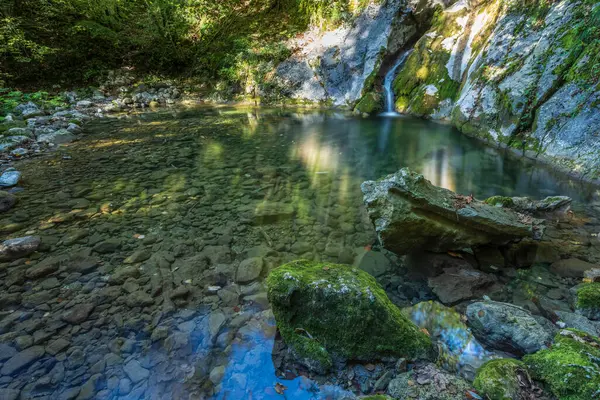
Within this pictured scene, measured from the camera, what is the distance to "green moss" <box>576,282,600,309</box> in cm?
312

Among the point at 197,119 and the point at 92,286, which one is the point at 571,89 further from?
the point at 197,119

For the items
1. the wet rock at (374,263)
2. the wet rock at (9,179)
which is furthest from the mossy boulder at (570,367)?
the wet rock at (9,179)

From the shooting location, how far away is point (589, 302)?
10.3 ft

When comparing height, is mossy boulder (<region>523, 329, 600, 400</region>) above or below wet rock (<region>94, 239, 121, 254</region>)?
above

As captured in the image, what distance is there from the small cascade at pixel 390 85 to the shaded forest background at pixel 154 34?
438cm

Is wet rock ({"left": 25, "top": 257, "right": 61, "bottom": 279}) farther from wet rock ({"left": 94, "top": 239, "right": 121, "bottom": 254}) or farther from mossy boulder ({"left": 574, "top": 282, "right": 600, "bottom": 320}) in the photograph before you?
mossy boulder ({"left": 574, "top": 282, "right": 600, "bottom": 320})

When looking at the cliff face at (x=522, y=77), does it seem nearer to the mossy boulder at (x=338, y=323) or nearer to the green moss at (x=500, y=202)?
the green moss at (x=500, y=202)

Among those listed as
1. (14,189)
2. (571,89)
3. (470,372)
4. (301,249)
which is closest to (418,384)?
(470,372)

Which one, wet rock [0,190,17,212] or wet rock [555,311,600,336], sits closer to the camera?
wet rock [555,311,600,336]

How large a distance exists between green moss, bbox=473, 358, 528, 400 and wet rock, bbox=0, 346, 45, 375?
3828 millimetres

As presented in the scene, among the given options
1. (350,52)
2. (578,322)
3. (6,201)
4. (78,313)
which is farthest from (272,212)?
(350,52)

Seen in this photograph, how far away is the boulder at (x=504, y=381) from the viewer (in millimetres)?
2066

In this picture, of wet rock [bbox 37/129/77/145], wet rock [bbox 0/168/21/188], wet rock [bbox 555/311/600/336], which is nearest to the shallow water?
wet rock [bbox 0/168/21/188]

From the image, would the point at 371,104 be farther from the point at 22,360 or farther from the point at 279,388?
the point at 22,360
